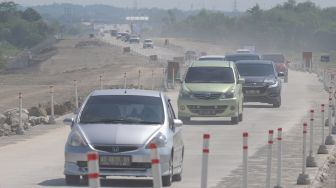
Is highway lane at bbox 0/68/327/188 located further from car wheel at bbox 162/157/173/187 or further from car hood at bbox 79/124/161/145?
car hood at bbox 79/124/161/145

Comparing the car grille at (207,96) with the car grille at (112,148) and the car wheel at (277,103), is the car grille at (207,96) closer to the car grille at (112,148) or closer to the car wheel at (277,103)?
the car wheel at (277,103)

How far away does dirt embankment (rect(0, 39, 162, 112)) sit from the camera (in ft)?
197

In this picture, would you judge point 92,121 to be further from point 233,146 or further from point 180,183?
point 233,146

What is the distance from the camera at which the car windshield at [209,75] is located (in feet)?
115

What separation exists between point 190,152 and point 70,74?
6230 cm

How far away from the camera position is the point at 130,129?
56.9 ft

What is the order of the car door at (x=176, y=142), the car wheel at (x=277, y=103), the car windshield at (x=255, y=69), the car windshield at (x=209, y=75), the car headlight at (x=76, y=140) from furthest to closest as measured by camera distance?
the car windshield at (x=255, y=69) < the car wheel at (x=277, y=103) < the car windshield at (x=209, y=75) < the car door at (x=176, y=142) < the car headlight at (x=76, y=140)

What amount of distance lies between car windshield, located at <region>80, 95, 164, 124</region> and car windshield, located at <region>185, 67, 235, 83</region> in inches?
644

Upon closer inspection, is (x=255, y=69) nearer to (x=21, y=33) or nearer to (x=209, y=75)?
(x=209, y=75)

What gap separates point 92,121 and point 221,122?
17.3m

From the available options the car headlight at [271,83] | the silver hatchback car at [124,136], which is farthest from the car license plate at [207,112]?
the silver hatchback car at [124,136]

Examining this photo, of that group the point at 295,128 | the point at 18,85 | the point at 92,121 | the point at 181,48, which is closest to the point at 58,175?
the point at 92,121

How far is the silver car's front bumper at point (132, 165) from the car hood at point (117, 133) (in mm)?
161

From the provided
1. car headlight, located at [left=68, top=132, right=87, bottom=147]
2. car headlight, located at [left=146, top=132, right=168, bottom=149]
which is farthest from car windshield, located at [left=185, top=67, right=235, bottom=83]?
car headlight, located at [left=68, top=132, right=87, bottom=147]
